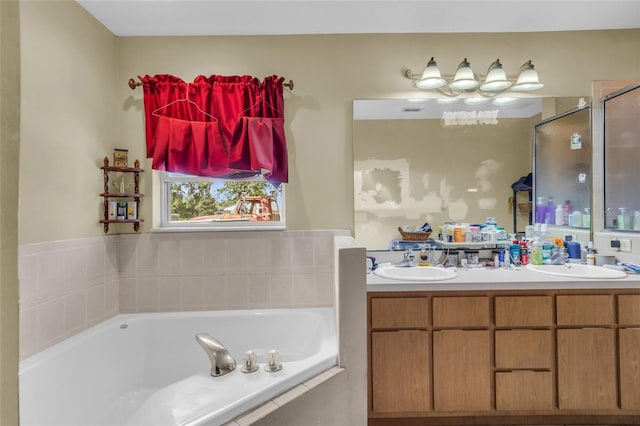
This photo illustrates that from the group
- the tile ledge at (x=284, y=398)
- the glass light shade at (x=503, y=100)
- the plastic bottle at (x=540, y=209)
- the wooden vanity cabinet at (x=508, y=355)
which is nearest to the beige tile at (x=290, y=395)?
the tile ledge at (x=284, y=398)

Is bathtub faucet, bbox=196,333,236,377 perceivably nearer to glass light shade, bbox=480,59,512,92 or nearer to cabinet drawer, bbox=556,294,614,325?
cabinet drawer, bbox=556,294,614,325

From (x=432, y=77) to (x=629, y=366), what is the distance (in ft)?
6.98

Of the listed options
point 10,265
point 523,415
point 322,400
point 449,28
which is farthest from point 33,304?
point 449,28

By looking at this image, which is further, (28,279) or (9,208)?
(28,279)

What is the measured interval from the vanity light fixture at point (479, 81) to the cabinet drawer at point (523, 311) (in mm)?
1452

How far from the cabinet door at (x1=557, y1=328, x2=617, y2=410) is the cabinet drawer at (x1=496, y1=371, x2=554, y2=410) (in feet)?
0.27

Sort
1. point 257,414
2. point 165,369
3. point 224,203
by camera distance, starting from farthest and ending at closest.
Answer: point 224,203 → point 165,369 → point 257,414

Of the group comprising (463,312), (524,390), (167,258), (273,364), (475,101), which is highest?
(475,101)

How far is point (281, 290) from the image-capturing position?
230 cm

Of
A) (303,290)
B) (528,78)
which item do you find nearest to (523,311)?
(303,290)

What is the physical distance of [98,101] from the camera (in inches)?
81.8

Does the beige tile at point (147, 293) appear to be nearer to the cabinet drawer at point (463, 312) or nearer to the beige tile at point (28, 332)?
the beige tile at point (28, 332)

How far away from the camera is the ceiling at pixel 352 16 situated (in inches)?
78.5

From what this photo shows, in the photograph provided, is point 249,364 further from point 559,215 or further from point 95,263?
point 559,215
